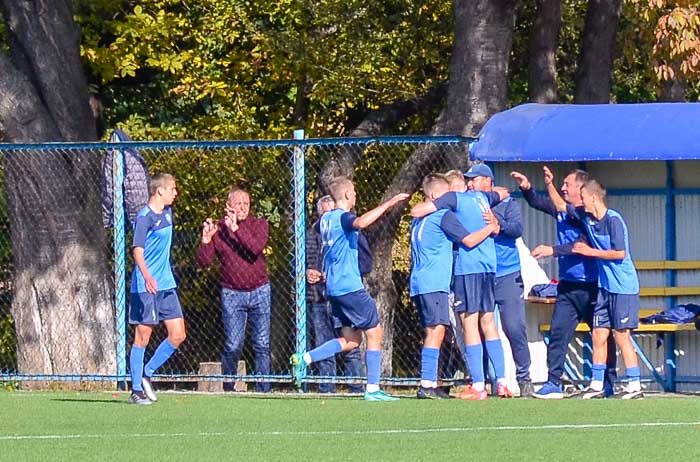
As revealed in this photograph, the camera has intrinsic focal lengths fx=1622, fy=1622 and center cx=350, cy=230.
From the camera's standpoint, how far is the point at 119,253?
15133mm

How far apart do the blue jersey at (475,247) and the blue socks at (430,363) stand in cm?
68

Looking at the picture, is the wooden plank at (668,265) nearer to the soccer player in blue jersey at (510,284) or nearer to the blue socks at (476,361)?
the soccer player in blue jersey at (510,284)

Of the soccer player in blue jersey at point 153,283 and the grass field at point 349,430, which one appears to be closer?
the grass field at point 349,430

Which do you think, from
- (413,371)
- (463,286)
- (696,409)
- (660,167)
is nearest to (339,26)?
(413,371)

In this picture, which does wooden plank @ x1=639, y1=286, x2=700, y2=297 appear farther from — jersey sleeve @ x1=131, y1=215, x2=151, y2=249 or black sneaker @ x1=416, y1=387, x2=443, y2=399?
jersey sleeve @ x1=131, y1=215, x2=151, y2=249

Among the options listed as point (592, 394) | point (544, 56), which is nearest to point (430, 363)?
point (592, 394)

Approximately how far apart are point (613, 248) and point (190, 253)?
6.79m

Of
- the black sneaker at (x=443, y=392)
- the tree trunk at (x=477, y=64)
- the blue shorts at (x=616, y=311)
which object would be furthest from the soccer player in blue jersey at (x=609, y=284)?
the tree trunk at (x=477, y=64)

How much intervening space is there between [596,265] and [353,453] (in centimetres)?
435

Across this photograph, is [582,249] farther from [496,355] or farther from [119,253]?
[119,253]

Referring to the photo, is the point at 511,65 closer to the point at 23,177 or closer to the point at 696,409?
the point at 23,177

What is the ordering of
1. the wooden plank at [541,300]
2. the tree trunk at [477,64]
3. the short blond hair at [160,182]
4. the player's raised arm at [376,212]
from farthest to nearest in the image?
the tree trunk at [477,64]
the wooden plank at [541,300]
the short blond hair at [160,182]
the player's raised arm at [376,212]

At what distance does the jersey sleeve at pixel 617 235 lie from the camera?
1328cm

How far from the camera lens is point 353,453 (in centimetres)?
983
